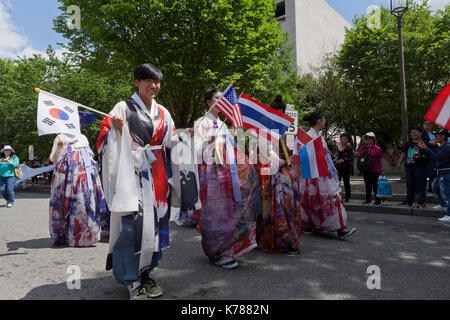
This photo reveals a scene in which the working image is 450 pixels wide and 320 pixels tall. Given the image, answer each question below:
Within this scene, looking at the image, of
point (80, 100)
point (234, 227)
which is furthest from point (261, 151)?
point (80, 100)

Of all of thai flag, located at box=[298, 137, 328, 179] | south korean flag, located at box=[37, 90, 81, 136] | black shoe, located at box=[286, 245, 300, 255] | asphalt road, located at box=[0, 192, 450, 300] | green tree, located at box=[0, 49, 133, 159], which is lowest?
asphalt road, located at box=[0, 192, 450, 300]

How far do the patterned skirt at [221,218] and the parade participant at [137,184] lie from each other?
73cm

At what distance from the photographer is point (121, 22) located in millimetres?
12211

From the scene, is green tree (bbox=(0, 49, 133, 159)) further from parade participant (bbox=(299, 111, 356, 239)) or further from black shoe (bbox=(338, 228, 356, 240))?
black shoe (bbox=(338, 228, 356, 240))

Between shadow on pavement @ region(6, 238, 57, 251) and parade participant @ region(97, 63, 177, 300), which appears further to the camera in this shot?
shadow on pavement @ region(6, 238, 57, 251)

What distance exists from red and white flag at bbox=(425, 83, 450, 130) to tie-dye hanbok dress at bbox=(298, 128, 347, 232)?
150 cm

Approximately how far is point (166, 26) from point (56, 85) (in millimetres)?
12627

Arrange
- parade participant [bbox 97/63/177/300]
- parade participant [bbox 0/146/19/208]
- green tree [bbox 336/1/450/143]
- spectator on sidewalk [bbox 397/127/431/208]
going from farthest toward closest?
green tree [bbox 336/1/450/143] → parade participant [bbox 0/146/19/208] → spectator on sidewalk [bbox 397/127/431/208] → parade participant [bbox 97/63/177/300]

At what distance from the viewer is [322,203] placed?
16.0ft

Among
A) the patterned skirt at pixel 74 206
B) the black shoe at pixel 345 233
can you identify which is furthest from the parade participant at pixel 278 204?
the patterned skirt at pixel 74 206

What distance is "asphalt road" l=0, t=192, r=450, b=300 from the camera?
113 inches

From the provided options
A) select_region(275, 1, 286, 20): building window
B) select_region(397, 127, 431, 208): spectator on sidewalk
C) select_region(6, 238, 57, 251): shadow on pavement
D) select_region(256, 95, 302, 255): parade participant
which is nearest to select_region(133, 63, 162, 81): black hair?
select_region(256, 95, 302, 255): parade participant

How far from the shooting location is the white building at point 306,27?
35.5m
